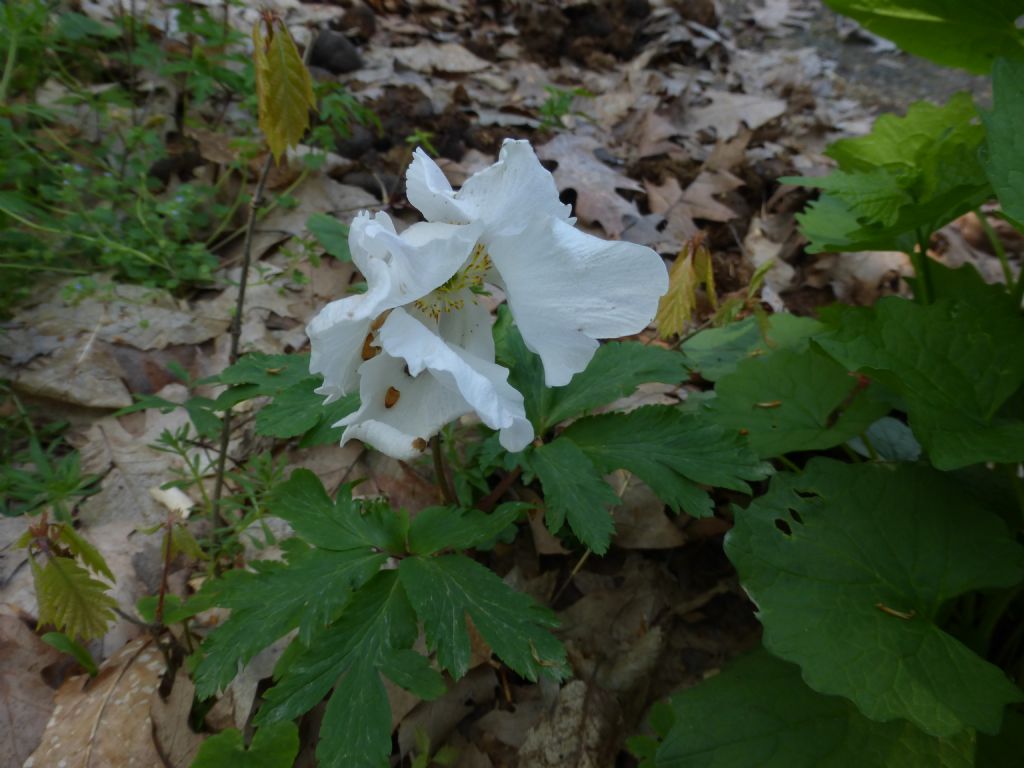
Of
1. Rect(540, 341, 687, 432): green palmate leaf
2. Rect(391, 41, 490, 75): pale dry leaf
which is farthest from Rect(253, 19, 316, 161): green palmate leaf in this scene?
Rect(391, 41, 490, 75): pale dry leaf

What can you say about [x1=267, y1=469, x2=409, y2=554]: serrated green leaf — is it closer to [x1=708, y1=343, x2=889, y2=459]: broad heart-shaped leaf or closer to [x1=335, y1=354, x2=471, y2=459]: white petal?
[x1=335, y1=354, x2=471, y2=459]: white petal

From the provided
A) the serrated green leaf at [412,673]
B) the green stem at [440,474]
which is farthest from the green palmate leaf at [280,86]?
the serrated green leaf at [412,673]

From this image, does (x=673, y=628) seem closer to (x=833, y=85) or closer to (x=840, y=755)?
(x=840, y=755)

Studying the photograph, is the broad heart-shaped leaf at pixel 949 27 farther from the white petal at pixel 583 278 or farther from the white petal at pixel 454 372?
the white petal at pixel 454 372

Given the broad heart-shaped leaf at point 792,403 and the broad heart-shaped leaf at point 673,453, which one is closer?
the broad heart-shaped leaf at point 673,453

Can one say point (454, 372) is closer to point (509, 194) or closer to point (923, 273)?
point (509, 194)

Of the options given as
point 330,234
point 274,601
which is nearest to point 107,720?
point 274,601

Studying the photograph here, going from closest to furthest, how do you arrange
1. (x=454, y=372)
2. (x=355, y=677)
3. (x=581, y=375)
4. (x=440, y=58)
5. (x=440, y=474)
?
(x=454, y=372) → (x=355, y=677) → (x=440, y=474) → (x=581, y=375) → (x=440, y=58)

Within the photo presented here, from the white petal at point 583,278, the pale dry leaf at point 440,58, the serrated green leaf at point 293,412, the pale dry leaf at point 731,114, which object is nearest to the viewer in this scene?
the white petal at point 583,278
